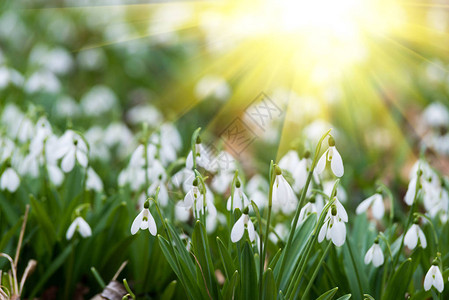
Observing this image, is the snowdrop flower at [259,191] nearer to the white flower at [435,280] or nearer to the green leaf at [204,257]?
the green leaf at [204,257]

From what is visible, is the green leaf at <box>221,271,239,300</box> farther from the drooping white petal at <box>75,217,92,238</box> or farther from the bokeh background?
the bokeh background

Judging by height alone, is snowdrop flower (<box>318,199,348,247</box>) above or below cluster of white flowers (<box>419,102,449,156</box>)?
above

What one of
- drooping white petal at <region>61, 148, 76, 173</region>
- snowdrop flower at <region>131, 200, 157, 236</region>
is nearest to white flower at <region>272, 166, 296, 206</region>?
snowdrop flower at <region>131, 200, 157, 236</region>

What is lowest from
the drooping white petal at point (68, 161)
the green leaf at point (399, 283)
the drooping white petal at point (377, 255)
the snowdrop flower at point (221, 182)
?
the green leaf at point (399, 283)

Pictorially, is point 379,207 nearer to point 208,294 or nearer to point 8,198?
point 208,294

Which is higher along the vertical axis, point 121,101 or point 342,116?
point 121,101

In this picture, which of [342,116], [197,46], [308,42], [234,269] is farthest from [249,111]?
[234,269]

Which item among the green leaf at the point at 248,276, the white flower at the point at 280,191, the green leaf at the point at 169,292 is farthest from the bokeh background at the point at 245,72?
the white flower at the point at 280,191
